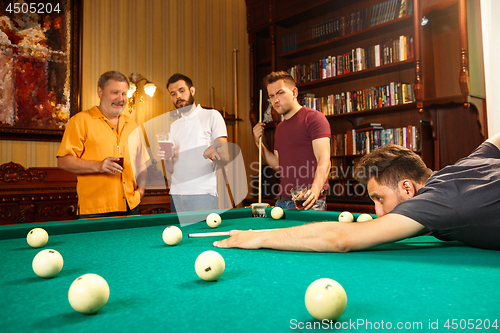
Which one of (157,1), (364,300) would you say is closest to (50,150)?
(157,1)

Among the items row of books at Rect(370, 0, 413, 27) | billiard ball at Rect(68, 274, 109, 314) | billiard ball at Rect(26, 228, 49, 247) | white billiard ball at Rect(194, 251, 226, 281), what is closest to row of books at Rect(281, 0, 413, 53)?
row of books at Rect(370, 0, 413, 27)

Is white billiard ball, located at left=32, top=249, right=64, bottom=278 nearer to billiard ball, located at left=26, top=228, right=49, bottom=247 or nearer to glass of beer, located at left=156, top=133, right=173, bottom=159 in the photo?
billiard ball, located at left=26, top=228, right=49, bottom=247

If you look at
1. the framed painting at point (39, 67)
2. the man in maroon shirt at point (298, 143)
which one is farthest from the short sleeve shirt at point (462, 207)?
the framed painting at point (39, 67)

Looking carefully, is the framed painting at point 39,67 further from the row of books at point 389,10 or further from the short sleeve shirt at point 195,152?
the row of books at point 389,10

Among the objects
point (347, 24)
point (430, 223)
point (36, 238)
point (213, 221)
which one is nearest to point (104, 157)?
point (213, 221)

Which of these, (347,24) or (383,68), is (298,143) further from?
(347,24)

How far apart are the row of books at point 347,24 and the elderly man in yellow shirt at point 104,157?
8.75ft

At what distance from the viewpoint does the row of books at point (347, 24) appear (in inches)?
145

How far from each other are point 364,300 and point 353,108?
3.58 metres

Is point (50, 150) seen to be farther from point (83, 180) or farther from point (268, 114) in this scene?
point (268, 114)

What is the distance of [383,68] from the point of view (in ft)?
12.5

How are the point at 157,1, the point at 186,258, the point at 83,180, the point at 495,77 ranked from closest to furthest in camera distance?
the point at 186,258 → the point at 83,180 → the point at 495,77 → the point at 157,1

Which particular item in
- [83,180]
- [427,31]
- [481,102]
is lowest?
[83,180]

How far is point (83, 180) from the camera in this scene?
2555 mm
